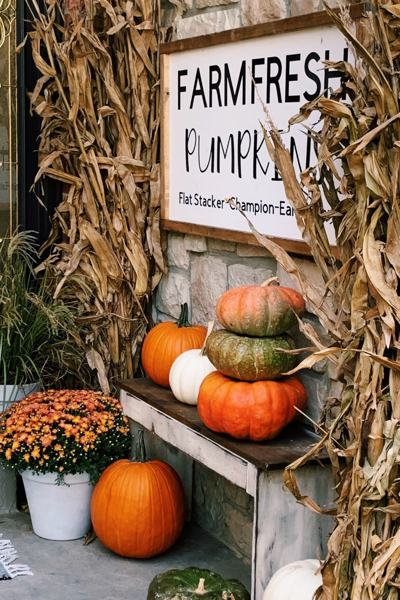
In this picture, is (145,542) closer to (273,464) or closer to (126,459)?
(126,459)

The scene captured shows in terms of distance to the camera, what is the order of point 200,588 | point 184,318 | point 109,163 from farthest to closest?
point 109,163, point 184,318, point 200,588

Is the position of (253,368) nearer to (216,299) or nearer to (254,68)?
(216,299)

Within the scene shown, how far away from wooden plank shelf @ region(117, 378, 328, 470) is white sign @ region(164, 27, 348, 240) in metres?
0.70

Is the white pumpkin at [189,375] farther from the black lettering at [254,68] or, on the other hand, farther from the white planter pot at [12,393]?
the black lettering at [254,68]

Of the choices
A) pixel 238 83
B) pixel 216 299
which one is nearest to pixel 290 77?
pixel 238 83

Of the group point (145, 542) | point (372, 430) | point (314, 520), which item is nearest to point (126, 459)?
point (145, 542)

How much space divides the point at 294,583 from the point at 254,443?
527 mm

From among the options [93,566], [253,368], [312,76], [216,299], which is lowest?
[93,566]

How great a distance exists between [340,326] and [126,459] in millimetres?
1409

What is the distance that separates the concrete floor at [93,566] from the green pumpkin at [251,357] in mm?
955

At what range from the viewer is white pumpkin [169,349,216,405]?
10.7ft

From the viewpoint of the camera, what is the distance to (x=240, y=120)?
3270 millimetres

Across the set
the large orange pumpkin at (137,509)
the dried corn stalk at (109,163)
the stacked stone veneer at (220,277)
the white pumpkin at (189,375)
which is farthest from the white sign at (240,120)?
the large orange pumpkin at (137,509)

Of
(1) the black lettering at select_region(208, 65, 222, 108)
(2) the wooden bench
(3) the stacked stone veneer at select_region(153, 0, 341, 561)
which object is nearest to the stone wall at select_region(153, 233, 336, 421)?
(3) the stacked stone veneer at select_region(153, 0, 341, 561)
